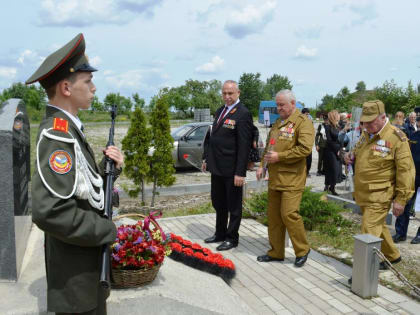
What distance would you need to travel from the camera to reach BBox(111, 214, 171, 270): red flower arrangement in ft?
10.1

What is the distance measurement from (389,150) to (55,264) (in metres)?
3.67

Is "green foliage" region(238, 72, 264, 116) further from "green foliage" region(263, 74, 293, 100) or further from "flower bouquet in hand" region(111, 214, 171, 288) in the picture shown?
"flower bouquet in hand" region(111, 214, 171, 288)

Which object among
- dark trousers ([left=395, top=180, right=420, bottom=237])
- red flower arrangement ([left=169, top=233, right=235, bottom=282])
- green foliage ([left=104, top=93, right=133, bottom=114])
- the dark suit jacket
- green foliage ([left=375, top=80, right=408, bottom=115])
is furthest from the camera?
green foliage ([left=104, top=93, right=133, bottom=114])

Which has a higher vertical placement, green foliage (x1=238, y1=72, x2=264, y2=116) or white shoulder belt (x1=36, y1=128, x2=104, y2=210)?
green foliage (x1=238, y1=72, x2=264, y2=116)

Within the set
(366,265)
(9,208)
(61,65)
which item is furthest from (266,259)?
(61,65)

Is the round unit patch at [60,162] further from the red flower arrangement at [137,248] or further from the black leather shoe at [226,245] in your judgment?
the black leather shoe at [226,245]

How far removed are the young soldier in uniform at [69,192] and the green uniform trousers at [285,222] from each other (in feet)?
9.79

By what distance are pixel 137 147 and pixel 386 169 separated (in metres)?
4.57

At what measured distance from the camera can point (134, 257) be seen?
311 centimetres

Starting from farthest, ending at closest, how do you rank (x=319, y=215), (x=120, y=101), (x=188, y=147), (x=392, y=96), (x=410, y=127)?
→ (x=120, y=101), (x=392, y=96), (x=188, y=147), (x=410, y=127), (x=319, y=215)

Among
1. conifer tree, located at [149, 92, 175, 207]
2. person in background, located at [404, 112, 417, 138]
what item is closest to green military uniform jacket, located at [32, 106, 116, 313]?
conifer tree, located at [149, 92, 175, 207]

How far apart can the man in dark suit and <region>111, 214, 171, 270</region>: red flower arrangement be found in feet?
5.96

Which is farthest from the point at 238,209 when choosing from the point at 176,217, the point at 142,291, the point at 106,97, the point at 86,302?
the point at 106,97

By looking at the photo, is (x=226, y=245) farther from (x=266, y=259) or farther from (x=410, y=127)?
(x=410, y=127)
